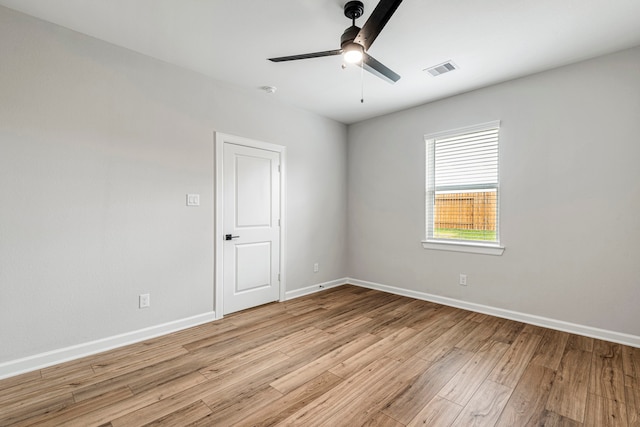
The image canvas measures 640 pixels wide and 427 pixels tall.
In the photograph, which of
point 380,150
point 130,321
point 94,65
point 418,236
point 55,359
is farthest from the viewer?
point 380,150

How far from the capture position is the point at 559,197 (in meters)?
3.06

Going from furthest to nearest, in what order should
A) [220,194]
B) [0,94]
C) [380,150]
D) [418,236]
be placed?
[380,150] → [418,236] → [220,194] → [0,94]

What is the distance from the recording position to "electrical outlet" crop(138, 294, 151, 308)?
112 inches

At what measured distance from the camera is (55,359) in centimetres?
239

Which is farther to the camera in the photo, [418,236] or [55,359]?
[418,236]

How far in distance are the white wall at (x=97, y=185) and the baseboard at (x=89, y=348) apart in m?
0.05

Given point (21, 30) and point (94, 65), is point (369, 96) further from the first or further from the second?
point (21, 30)

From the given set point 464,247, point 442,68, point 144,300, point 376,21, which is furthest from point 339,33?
point 144,300

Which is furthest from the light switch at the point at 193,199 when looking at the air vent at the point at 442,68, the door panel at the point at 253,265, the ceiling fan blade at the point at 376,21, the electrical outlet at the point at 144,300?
the air vent at the point at 442,68

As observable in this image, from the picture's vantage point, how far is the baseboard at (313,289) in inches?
165

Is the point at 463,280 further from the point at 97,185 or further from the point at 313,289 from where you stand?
the point at 97,185

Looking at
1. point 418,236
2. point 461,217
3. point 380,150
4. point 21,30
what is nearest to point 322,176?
point 380,150

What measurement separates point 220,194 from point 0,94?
A: 1.85 meters

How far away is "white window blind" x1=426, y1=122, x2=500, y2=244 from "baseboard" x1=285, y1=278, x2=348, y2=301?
1.69m
